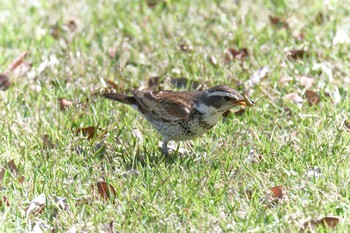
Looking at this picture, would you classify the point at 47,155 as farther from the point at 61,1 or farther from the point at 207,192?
the point at 61,1

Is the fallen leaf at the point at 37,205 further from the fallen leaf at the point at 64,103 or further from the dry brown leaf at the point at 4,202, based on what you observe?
the fallen leaf at the point at 64,103

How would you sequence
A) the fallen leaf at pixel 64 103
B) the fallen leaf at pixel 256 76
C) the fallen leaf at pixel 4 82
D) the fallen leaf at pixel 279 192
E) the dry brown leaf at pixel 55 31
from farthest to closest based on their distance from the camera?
the dry brown leaf at pixel 55 31 < the fallen leaf at pixel 4 82 < the fallen leaf at pixel 256 76 < the fallen leaf at pixel 64 103 < the fallen leaf at pixel 279 192

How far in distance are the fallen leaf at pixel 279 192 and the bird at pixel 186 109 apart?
0.97 meters

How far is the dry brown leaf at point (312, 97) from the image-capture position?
8.23 metres

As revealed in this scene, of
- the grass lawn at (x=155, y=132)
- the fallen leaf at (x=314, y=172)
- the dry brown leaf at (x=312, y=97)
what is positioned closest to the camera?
the grass lawn at (x=155, y=132)

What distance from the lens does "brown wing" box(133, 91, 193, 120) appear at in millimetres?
7253

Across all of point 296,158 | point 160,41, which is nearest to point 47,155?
point 296,158

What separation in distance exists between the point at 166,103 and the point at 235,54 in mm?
2078

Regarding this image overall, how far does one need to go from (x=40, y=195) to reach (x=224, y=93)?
5.49 feet

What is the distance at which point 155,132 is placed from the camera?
25.6ft

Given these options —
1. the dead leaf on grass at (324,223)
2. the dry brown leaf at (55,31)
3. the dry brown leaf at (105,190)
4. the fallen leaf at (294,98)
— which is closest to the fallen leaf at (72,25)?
the dry brown leaf at (55,31)

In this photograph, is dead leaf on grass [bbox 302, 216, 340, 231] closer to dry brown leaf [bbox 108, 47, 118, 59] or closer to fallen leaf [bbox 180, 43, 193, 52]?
fallen leaf [bbox 180, 43, 193, 52]

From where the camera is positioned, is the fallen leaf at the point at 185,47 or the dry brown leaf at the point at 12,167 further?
the fallen leaf at the point at 185,47

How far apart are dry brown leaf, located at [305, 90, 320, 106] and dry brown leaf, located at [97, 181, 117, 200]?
2522mm
